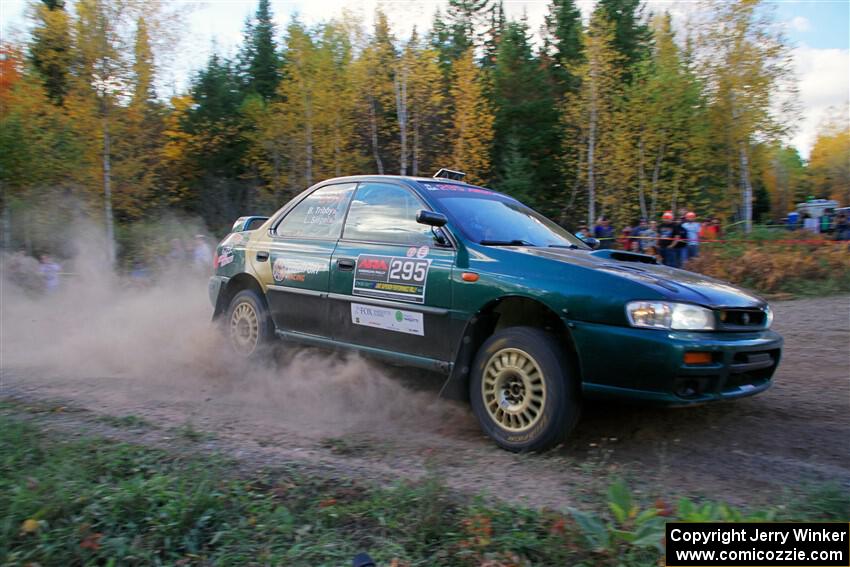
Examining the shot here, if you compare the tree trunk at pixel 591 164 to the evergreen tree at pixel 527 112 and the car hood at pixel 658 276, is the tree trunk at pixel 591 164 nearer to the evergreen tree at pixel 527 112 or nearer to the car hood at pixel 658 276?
the evergreen tree at pixel 527 112

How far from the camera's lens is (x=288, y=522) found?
3059mm

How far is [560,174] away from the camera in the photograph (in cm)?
3297

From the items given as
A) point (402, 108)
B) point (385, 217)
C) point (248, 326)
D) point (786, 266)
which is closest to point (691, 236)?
point (786, 266)

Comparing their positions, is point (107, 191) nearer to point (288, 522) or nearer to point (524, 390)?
point (524, 390)

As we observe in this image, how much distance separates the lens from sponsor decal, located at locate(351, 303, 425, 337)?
4.81 metres

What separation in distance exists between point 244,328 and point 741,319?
A: 432cm

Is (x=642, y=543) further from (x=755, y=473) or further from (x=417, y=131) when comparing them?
(x=417, y=131)

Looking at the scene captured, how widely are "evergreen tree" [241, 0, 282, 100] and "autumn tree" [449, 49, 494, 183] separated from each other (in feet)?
46.2

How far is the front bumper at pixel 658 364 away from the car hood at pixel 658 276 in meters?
0.22

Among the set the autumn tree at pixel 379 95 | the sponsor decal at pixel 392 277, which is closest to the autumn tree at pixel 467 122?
the autumn tree at pixel 379 95

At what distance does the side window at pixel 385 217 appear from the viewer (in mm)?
5020

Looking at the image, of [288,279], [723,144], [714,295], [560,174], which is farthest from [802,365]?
[560,174]

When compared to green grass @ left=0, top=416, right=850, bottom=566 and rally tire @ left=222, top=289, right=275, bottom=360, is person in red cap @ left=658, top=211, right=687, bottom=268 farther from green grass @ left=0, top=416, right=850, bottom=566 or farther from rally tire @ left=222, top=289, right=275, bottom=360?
green grass @ left=0, top=416, right=850, bottom=566

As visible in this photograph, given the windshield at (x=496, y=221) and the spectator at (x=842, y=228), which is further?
the spectator at (x=842, y=228)
